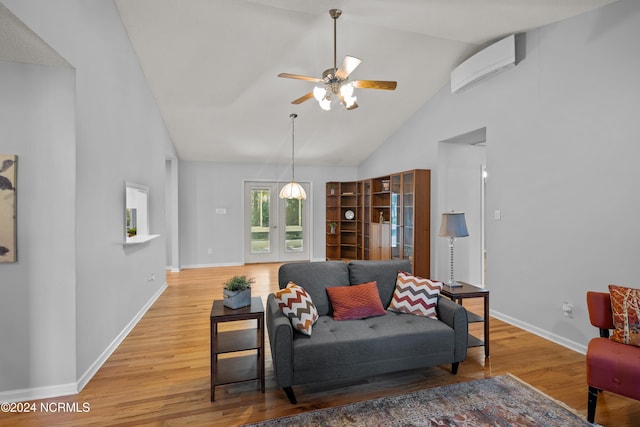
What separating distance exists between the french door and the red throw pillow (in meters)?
5.20

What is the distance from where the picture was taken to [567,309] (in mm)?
3139

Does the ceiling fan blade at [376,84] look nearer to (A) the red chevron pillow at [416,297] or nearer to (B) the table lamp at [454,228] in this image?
(B) the table lamp at [454,228]

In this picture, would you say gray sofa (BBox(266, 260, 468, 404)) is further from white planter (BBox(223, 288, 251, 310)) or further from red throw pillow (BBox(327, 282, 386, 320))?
white planter (BBox(223, 288, 251, 310))

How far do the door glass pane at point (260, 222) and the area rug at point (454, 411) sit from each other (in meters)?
5.86

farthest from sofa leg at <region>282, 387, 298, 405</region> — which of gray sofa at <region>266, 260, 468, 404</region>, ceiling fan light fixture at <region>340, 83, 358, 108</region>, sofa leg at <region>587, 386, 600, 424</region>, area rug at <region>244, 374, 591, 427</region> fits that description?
ceiling fan light fixture at <region>340, 83, 358, 108</region>

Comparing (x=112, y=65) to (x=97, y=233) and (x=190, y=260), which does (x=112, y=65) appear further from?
(x=190, y=260)

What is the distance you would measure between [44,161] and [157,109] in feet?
9.38

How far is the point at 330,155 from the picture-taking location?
739 cm

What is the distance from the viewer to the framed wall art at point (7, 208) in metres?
2.21

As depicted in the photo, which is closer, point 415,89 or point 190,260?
point 415,89

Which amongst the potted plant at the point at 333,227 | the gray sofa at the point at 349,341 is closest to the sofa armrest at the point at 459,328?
the gray sofa at the point at 349,341

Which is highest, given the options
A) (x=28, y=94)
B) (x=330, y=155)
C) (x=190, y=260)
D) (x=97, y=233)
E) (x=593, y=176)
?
(x=330, y=155)

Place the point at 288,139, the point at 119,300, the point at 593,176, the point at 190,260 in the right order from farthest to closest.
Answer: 1. the point at 190,260
2. the point at 288,139
3. the point at 119,300
4. the point at 593,176

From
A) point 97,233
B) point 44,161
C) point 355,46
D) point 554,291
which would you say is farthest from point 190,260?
point 554,291
